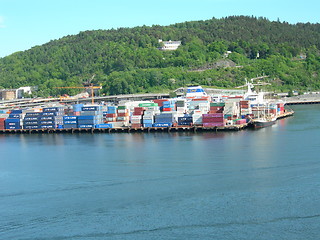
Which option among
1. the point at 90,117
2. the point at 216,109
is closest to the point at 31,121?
the point at 90,117

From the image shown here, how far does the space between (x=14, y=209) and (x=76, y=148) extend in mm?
11196

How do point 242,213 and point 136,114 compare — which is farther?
point 136,114

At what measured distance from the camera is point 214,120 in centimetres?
3147

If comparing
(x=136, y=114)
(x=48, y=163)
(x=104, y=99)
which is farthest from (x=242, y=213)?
(x=104, y=99)

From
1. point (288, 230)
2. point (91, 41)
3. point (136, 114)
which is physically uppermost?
point (91, 41)

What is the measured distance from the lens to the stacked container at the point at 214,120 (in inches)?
1233

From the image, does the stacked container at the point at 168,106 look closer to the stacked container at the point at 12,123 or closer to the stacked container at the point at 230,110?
the stacked container at the point at 230,110

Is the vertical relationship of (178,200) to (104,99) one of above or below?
below

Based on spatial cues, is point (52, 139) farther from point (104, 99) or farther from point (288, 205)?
point (104, 99)

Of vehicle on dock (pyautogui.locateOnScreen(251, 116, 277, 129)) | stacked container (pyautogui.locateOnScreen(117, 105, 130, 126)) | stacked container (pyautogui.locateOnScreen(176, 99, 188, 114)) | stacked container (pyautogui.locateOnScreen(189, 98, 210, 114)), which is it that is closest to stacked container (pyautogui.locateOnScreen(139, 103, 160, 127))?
stacked container (pyautogui.locateOnScreen(117, 105, 130, 126))

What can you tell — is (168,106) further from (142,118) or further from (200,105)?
(200,105)

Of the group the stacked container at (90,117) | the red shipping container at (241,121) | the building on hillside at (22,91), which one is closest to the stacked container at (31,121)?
the stacked container at (90,117)

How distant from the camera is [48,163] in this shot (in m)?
21.5

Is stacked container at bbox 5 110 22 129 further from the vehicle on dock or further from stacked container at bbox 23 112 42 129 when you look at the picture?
the vehicle on dock
